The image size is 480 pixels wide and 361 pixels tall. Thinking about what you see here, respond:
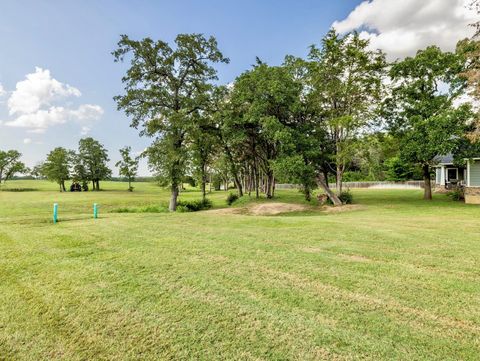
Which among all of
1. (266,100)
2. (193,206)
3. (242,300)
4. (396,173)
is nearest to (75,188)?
(193,206)

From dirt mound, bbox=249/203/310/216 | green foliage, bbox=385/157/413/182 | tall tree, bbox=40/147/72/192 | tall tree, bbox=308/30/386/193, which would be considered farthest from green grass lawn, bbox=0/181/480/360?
tall tree, bbox=40/147/72/192

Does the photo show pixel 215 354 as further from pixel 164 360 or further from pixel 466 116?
pixel 466 116

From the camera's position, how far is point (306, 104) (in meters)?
18.1

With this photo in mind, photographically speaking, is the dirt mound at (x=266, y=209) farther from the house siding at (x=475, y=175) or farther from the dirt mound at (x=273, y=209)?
the house siding at (x=475, y=175)

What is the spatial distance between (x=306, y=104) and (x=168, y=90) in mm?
9055

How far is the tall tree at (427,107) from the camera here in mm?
16000

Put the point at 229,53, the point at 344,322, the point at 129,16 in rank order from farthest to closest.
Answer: the point at 229,53
the point at 129,16
the point at 344,322

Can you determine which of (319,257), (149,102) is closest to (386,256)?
(319,257)

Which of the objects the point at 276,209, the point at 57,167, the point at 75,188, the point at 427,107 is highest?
the point at 427,107

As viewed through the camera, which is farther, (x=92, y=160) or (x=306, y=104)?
(x=92, y=160)

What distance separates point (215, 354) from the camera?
243cm

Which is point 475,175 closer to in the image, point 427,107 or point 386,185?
point 427,107

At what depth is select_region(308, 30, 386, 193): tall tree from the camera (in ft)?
55.3

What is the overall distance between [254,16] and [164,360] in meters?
16.6
